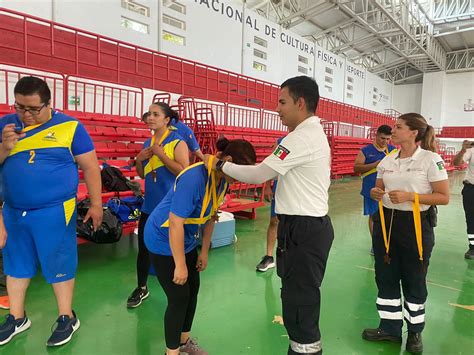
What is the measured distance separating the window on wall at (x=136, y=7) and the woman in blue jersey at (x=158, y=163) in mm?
7025

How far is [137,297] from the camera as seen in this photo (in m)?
2.72

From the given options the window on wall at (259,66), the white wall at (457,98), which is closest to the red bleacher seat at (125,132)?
the window on wall at (259,66)

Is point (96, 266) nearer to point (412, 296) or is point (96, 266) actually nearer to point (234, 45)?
point (412, 296)

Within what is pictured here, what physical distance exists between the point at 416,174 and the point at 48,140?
227cm

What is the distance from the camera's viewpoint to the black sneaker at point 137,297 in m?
2.68

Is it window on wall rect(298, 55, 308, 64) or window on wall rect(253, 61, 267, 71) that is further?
window on wall rect(298, 55, 308, 64)

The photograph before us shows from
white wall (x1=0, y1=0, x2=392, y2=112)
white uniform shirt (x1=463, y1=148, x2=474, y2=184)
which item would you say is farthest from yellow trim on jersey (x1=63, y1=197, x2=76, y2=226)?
white wall (x1=0, y1=0, x2=392, y2=112)

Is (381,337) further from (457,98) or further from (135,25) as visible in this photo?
(457,98)

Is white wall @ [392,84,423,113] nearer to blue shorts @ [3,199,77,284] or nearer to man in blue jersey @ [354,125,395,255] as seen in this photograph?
man in blue jersey @ [354,125,395,255]

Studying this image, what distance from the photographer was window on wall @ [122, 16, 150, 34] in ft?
27.5

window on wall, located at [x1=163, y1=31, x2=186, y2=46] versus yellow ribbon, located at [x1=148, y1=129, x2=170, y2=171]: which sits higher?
window on wall, located at [x1=163, y1=31, x2=186, y2=46]

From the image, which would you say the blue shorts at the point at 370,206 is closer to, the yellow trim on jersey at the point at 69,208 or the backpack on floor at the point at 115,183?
the backpack on floor at the point at 115,183

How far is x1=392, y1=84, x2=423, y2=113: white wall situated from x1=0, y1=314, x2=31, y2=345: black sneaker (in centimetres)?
2877

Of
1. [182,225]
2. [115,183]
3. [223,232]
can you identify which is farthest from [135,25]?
[182,225]
